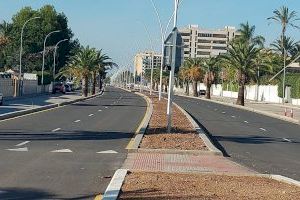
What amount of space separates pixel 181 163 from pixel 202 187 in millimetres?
4510

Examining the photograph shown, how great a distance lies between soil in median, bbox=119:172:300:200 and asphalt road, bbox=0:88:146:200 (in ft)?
2.30

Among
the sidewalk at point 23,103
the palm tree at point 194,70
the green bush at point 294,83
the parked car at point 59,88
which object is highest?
the palm tree at point 194,70

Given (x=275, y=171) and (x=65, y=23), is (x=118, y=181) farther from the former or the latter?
(x=65, y=23)

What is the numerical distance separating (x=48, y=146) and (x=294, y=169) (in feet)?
22.6

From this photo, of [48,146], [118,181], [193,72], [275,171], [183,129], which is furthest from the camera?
[193,72]

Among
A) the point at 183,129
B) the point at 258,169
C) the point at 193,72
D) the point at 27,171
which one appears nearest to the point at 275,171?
the point at 258,169

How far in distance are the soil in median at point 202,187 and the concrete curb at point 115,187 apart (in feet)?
0.30

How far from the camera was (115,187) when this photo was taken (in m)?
10.8

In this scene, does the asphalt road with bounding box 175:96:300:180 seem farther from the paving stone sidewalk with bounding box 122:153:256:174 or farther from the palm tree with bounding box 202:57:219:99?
the palm tree with bounding box 202:57:219:99

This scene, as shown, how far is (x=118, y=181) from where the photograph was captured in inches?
452

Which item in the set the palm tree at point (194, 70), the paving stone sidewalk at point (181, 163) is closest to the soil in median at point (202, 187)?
the paving stone sidewalk at point (181, 163)

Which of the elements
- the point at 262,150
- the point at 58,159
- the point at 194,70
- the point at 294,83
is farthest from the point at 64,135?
the point at 194,70

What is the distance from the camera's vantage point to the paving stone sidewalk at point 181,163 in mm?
14273

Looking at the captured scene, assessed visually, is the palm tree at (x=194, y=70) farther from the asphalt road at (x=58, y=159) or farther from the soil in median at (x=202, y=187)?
the soil in median at (x=202, y=187)
